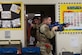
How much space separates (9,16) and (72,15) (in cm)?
135

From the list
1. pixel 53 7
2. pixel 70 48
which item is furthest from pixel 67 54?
pixel 53 7

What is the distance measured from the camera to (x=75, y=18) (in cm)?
538

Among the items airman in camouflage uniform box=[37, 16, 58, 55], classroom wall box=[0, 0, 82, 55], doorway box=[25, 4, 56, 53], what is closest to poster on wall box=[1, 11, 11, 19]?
classroom wall box=[0, 0, 82, 55]

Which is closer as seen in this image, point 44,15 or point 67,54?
point 67,54

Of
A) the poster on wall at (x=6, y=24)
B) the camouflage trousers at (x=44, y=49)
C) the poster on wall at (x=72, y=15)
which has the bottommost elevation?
the camouflage trousers at (x=44, y=49)

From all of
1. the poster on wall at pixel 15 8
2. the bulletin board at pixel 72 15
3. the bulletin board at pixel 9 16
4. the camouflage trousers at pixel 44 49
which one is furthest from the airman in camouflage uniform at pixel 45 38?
the poster on wall at pixel 15 8

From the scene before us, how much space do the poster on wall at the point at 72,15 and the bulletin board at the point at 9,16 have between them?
92 cm

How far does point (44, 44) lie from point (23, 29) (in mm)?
553

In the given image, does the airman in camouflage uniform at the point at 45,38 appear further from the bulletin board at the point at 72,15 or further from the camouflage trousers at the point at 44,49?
the bulletin board at the point at 72,15

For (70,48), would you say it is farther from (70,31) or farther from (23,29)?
(23,29)

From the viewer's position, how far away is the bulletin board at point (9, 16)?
5.35m

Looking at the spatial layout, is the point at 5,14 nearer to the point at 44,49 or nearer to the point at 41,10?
the point at 41,10

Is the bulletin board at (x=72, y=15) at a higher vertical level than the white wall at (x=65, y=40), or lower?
higher

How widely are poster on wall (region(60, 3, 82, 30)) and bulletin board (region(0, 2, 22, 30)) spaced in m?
0.92
